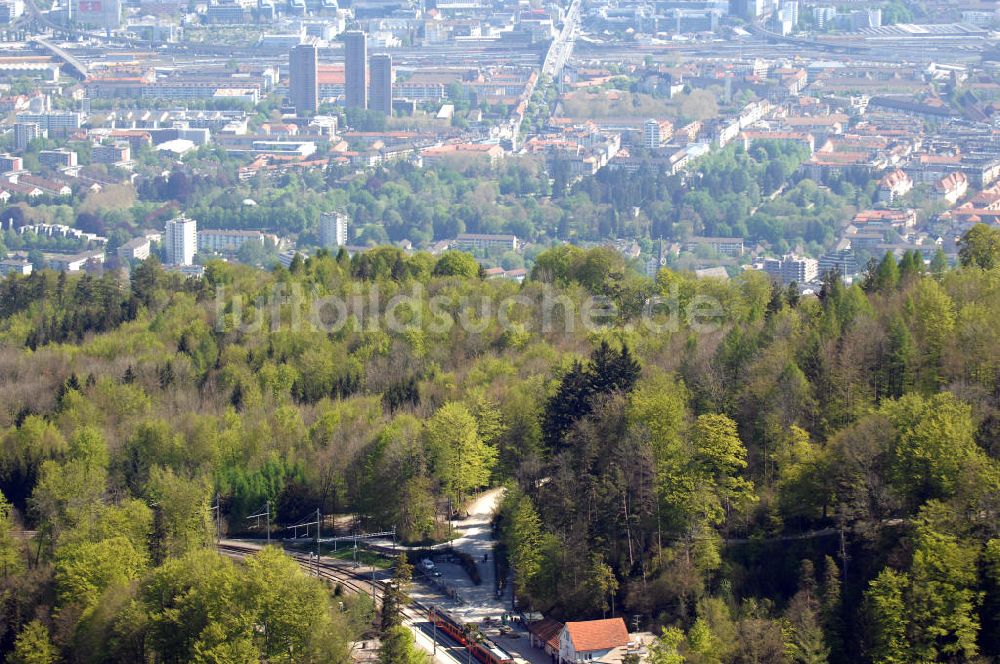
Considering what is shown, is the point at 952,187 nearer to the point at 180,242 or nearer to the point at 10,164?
the point at 180,242

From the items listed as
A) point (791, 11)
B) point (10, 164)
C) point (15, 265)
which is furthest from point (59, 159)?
point (791, 11)

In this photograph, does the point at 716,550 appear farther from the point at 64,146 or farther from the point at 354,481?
the point at 64,146

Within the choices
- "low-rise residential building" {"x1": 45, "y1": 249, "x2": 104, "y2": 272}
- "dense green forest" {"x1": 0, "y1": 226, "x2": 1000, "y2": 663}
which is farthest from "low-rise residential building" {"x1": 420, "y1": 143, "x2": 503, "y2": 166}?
"dense green forest" {"x1": 0, "y1": 226, "x2": 1000, "y2": 663}

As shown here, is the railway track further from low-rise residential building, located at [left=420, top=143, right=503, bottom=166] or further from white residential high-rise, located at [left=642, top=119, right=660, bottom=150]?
white residential high-rise, located at [left=642, top=119, right=660, bottom=150]

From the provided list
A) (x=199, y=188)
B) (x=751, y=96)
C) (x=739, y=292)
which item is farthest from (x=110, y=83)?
(x=739, y=292)

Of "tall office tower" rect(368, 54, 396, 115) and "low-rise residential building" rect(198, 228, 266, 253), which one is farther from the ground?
"tall office tower" rect(368, 54, 396, 115)
